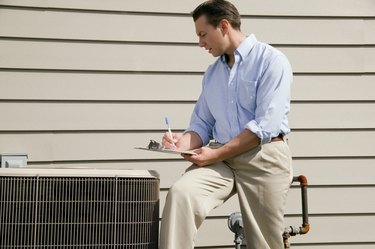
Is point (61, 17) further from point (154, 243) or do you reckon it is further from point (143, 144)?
point (154, 243)

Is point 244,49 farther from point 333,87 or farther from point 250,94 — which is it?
point 333,87

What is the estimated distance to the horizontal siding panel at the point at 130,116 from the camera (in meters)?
3.88

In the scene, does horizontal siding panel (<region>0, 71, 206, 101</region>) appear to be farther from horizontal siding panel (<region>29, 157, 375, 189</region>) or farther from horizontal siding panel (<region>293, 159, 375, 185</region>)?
horizontal siding panel (<region>293, 159, 375, 185</region>)

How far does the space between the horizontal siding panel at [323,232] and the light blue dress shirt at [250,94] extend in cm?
87

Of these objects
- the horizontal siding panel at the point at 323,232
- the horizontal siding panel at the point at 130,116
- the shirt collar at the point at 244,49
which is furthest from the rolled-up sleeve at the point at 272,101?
the horizontal siding panel at the point at 323,232

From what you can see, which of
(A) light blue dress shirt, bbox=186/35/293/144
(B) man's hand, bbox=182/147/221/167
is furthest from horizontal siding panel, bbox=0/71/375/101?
(B) man's hand, bbox=182/147/221/167

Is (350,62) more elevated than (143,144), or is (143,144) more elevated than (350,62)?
(350,62)

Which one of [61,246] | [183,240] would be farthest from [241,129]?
[61,246]

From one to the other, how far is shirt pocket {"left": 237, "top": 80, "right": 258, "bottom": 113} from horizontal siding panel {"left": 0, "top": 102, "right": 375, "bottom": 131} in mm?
926

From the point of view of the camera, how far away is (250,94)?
3.17m

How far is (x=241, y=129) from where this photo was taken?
321cm

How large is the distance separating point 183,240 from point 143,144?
1208 mm

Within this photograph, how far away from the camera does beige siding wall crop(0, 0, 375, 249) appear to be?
12.8 feet

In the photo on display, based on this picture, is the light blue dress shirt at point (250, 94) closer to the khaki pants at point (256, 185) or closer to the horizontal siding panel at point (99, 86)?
the khaki pants at point (256, 185)
